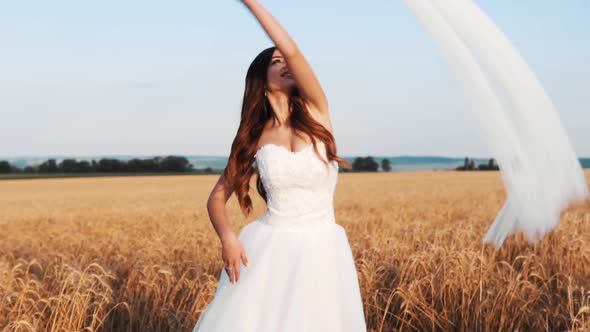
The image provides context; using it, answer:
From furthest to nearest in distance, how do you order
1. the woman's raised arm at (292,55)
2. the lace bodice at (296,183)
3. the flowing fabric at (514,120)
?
the flowing fabric at (514,120) → the lace bodice at (296,183) → the woman's raised arm at (292,55)

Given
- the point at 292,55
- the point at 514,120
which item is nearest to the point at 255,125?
the point at 292,55

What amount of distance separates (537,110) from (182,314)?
291 cm

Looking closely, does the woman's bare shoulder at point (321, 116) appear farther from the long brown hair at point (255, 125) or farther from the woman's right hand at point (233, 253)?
the woman's right hand at point (233, 253)

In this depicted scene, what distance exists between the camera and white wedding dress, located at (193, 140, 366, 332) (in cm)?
305

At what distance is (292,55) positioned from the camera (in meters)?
2.82

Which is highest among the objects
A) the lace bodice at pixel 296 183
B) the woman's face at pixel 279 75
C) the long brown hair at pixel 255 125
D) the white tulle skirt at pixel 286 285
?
the woman's face at pixel 279 75

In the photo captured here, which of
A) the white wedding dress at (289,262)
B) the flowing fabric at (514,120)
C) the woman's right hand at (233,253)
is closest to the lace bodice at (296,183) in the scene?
the white wedding dress at (289,262)

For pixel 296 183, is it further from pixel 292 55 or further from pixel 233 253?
pixel 292 55

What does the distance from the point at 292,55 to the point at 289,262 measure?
96cm

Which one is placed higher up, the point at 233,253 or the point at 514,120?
the point at 514,120

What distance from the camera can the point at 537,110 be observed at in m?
4.09

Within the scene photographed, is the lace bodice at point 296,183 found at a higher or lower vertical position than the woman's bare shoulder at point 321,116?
lower

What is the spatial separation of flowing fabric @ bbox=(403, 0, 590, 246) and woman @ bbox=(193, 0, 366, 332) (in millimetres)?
796

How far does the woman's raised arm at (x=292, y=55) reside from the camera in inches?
109
